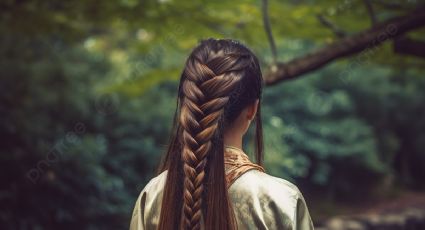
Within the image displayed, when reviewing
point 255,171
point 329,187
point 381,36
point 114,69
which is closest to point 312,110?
point 329,187

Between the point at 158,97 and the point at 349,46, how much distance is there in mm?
5348

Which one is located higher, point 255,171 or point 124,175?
point 255,171

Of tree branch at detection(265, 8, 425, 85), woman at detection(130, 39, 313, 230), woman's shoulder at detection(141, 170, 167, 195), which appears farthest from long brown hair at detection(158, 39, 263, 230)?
tree branch at detection(265, 8, 425, 85)

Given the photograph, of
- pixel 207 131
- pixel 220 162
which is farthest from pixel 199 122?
pixel 220 162

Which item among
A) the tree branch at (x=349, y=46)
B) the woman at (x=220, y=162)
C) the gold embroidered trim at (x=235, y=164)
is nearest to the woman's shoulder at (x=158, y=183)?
the woman at (x=220, y=162)

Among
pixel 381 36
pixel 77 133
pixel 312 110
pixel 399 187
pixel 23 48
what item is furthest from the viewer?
pixel 399 187

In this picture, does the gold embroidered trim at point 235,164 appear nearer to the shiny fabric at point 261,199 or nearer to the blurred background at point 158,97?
the shiny fabric at point 261,199

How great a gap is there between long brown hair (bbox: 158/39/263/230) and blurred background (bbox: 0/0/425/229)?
1.89m

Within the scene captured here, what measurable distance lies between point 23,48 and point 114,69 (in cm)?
187

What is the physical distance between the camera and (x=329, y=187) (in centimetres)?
1173

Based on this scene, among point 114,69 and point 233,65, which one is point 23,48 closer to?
point 114,69

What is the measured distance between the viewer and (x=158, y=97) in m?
8.32

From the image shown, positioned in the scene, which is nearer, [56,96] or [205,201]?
[205,201]

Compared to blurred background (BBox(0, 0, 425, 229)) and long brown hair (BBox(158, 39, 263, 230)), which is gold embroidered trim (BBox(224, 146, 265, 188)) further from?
blurred background (BBox(0, 0, 425, 229))
